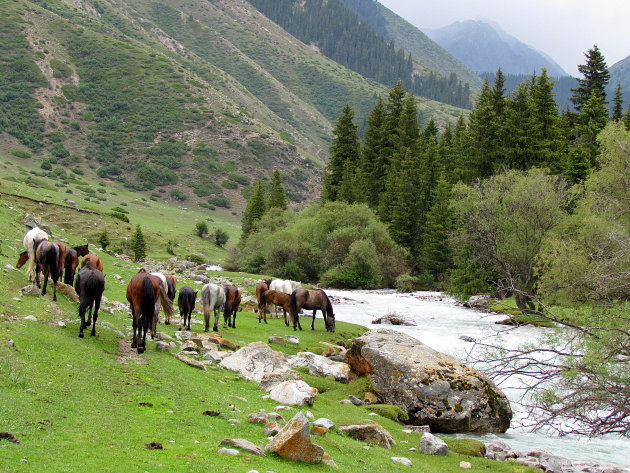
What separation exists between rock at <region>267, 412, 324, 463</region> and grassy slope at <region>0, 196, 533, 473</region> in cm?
17

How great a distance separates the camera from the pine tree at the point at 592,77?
218 feet

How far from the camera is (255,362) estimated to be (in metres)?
16.7

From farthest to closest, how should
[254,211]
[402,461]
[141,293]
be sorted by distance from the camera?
[254,211] < [141,293] < [402,461]

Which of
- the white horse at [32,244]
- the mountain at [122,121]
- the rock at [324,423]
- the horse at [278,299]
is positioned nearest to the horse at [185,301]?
the white horse at [32,244]

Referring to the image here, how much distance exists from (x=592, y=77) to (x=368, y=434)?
226 feet

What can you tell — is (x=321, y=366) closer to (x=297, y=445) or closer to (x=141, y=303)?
(x=141, y=303)

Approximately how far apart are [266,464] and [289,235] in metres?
54.8

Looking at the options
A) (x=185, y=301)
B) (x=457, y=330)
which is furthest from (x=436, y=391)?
(x=457, y=330)

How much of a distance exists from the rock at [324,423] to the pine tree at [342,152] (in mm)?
69686

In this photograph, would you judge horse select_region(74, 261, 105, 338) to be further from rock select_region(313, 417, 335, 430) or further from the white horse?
rock select_region(313, 417, 335, 430)

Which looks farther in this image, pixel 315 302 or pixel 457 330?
pixel 457 330

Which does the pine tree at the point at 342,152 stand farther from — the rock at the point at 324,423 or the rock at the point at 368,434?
the rock at the point at 324,423

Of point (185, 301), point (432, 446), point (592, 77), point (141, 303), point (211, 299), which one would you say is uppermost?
point (592, 77)

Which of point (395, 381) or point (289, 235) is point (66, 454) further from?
point (289, 235)
